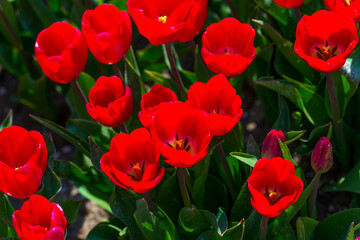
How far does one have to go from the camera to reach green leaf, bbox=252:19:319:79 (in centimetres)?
190

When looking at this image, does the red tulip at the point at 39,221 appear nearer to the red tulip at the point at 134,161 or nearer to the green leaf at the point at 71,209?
the red tulip at the point at 134,161

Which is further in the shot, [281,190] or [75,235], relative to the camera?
[75,235]

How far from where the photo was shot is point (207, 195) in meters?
1.83

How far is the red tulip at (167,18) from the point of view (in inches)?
59.0

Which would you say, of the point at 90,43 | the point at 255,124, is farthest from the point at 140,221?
the point at 255,124

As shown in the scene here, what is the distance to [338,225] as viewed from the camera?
1726mm

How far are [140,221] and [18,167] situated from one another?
34cm

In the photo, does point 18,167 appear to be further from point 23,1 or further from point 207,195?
point 23,1

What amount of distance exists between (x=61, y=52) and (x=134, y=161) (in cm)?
41

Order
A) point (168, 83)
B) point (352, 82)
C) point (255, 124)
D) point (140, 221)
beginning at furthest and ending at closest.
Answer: point (255, 124) → point (168, 83) → point (352, 82) → point (140, 221)

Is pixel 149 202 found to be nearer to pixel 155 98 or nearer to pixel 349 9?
pixel 155 98

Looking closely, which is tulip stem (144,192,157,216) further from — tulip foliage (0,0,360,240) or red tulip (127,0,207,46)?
red tulip (127,0,207,46)

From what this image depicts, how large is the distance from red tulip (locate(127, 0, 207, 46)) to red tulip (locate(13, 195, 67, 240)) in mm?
492

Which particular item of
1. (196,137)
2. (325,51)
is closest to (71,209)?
(196,137)
